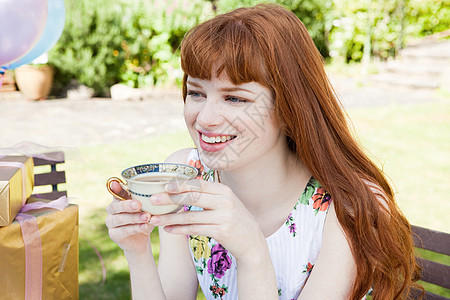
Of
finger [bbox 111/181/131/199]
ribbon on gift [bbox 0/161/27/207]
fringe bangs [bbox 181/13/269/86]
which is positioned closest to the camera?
finger [bbox 111/181/131/199]

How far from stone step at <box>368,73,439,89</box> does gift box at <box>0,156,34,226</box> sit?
397 inches

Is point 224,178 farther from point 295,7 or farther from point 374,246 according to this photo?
point 295,7

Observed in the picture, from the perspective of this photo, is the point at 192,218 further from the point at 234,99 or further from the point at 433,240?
the point at 433,240

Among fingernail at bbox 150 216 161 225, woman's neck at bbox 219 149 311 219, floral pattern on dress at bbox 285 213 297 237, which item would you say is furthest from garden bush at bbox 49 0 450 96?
fingernail at bbox 150 216 161 225

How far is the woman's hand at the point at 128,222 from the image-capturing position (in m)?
1.17

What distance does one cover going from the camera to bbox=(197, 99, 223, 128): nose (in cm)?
138

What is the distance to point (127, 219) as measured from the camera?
123 cm

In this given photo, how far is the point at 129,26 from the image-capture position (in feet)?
32.4

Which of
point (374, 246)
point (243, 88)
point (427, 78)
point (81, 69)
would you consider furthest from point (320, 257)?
point (427, 78)

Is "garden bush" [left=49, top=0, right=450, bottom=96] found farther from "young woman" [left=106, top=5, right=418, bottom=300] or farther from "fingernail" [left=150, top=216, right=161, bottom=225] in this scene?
"fingernail" [left=150, top=216, right=161, bottom=225]

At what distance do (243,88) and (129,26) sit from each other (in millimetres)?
9080

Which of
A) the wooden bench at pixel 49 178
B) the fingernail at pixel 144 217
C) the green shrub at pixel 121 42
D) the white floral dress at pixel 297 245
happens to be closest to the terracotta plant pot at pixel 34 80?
the green shrub at pixel 121 42

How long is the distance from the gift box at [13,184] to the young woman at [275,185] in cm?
35

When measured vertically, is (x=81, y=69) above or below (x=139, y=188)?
below
